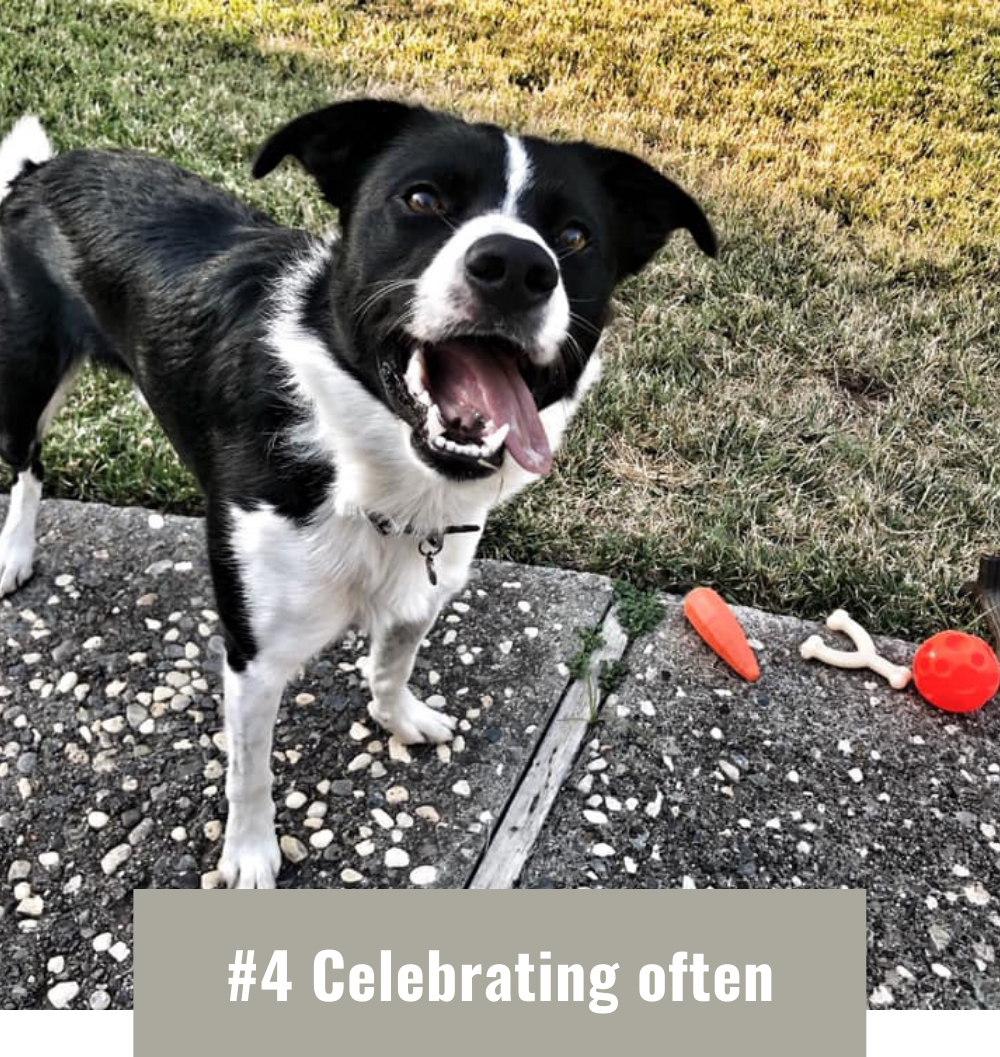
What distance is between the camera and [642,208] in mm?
2299

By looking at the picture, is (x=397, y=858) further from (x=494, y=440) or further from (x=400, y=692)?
(x=494, y=440)

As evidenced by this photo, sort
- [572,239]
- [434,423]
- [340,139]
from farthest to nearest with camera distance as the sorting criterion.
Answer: [340,139]
[572,239]
[434,423]

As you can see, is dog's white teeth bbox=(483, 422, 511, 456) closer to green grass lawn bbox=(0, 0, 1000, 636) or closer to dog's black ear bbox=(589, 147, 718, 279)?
dog's black ear bbox=(589, 147, 718, 279)

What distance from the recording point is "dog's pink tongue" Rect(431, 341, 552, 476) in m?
1.92

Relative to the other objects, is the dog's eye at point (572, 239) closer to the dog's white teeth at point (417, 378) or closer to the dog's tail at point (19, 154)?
the dog's white teeth at point (417, 378)

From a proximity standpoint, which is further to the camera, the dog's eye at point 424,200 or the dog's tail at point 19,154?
the dog's tail at point 19,154

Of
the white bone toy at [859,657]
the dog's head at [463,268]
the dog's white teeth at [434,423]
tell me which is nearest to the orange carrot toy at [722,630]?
the white bone toy at [859,657]

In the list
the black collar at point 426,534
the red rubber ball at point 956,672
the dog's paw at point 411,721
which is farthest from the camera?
the red rubber ball at point 956,672

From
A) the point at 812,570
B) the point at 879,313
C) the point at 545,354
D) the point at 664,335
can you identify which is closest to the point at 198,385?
the point at 545,354

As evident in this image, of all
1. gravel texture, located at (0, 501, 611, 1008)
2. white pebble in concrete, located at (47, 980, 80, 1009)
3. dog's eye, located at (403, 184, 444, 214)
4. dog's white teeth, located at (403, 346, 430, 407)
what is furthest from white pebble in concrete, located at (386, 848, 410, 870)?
dog's eye, located at (403, 184, 444, 214)

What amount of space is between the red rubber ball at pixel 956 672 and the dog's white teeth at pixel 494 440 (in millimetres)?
1576

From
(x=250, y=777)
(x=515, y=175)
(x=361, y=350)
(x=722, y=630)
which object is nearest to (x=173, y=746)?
(x=250, y=777)

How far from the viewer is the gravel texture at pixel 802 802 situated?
239 cm

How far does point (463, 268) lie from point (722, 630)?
1.52 meters
